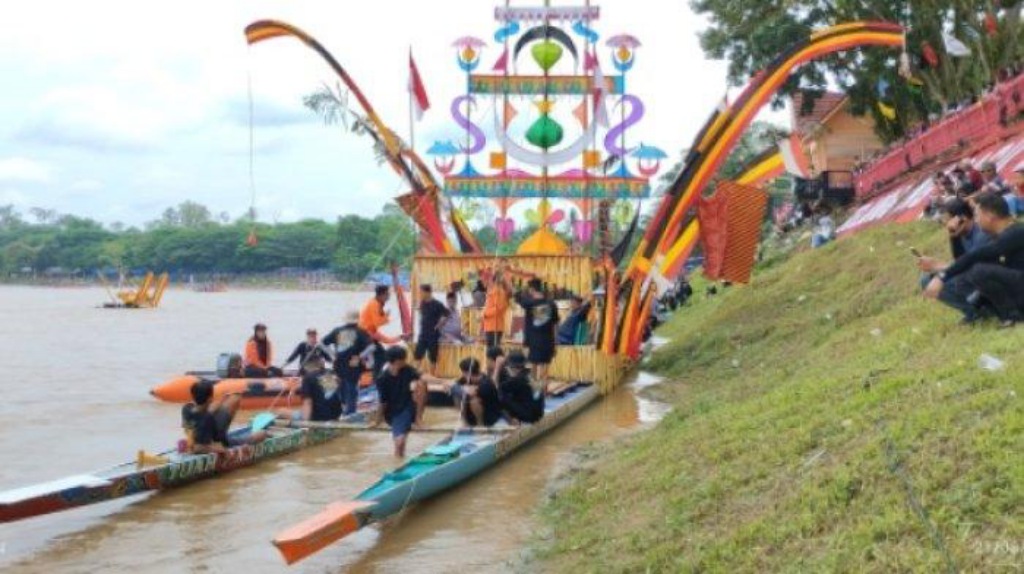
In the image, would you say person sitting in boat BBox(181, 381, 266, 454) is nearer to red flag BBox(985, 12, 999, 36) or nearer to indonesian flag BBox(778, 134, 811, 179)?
indonesian flag BBox(778, 134, 811, 179)

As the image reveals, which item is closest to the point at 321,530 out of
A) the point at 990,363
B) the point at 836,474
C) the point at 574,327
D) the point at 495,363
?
the point at 836,474

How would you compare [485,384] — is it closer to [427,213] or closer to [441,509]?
[441,509]

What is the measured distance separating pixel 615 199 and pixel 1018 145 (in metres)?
6.55

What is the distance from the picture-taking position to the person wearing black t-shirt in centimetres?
1302


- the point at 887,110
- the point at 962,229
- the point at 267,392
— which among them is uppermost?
the point at 887,110

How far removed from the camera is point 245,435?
10.5m

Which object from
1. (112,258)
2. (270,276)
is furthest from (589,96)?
(112,258)

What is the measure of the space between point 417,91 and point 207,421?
27.5 feet

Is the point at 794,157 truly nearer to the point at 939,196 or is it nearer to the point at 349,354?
the point at 939,196

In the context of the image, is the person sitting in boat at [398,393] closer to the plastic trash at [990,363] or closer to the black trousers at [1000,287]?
the black trousers at [1000,287]

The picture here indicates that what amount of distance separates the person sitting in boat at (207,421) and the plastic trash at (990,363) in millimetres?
6378

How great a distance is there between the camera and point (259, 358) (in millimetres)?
15914

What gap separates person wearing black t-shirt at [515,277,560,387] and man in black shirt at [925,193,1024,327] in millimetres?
5924

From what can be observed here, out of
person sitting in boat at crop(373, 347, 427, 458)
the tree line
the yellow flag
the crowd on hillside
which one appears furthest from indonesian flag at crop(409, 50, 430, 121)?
the tree line
